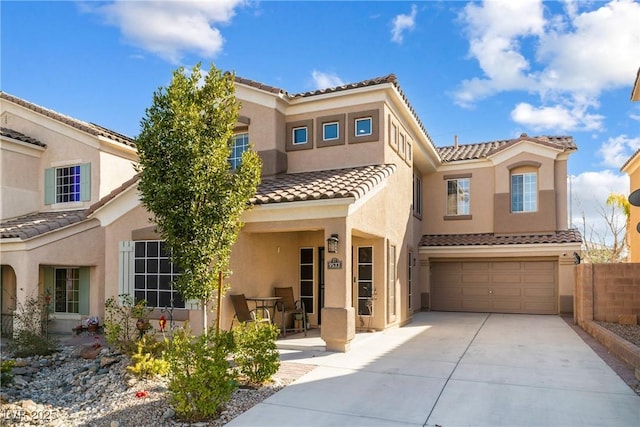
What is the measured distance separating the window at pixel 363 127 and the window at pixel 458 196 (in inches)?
337

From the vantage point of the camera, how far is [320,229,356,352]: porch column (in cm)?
1028

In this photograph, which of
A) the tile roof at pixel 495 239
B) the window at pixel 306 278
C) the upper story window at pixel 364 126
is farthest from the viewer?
the tile roof at pixel 495 239

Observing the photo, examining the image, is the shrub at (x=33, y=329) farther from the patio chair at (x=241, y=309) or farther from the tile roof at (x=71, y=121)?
the tile roof at (x=71, y=121)

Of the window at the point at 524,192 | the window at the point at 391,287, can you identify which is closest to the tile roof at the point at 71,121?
the window at the point at 391,287

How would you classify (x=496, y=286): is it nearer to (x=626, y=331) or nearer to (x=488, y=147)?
(x=488, y=147)

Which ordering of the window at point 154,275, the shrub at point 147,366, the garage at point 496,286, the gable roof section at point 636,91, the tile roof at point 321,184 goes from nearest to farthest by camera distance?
the shrub at point 147,366 → the tile roof at point 321,184 → the gable roof section at point 636,91 → the window at point 154,275 → the garage at point 496,286

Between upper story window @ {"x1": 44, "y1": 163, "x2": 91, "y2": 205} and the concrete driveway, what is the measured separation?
32.9ft

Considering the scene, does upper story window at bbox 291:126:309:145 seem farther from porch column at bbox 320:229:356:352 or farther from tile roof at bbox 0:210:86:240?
tile roof at bbox 0:210:86:240

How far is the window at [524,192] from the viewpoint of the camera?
62.5 ft

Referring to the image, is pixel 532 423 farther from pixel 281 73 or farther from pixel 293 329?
pixel 281 73

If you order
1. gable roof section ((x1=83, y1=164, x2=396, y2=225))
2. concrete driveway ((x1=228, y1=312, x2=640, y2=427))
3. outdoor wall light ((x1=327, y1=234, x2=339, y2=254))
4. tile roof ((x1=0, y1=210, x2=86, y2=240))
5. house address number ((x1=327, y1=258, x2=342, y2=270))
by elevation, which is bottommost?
concrete driveway ((x1=228, y1=312, x2=640, y2=427))

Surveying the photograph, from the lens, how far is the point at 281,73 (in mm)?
15227

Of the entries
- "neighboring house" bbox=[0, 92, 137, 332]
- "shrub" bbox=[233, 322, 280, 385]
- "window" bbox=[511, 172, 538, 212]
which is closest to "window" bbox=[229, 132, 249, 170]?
"neighboring house" bbox=[0, 92, 137, 332]

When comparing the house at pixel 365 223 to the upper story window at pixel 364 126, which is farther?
the upper story window at pixel 364 126
